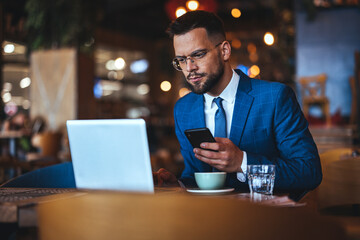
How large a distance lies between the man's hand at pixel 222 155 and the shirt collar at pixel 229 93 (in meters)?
0.49

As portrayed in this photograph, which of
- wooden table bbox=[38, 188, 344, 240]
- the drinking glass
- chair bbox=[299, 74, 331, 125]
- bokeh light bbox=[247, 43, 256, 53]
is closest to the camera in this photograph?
wooden table bbox=[38, 188, 344, 240]

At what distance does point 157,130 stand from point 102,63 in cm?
389

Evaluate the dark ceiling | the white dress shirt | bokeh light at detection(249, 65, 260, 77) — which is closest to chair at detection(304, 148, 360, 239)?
the white dress shirt

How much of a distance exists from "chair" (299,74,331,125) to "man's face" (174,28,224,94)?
21.8ft

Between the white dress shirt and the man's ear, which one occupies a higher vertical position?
the man's ear

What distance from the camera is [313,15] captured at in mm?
8930

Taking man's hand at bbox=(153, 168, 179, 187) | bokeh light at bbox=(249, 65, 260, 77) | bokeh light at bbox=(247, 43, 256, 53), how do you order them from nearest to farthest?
man's hand at bbox=(153, 168, 179, 187) < bokeh light at bbox=(249, 65, 260, 77) < bokeh light at bbox=(247, 43, 256, 53)

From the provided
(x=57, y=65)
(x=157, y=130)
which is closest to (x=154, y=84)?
(x=157, y=130)

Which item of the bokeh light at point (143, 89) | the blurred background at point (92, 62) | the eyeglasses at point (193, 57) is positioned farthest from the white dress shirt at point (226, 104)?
the bokeh light at point (143, 89)

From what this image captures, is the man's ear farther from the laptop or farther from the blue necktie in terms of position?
the laptop

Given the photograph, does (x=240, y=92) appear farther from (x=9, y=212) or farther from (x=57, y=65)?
(x=57, y=65)

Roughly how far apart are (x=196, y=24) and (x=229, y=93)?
0.36 meters

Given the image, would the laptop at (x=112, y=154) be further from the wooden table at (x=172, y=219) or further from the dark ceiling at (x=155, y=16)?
the dark ceiling at (x=155, y=16)

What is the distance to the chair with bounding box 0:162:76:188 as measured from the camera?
195 cm
